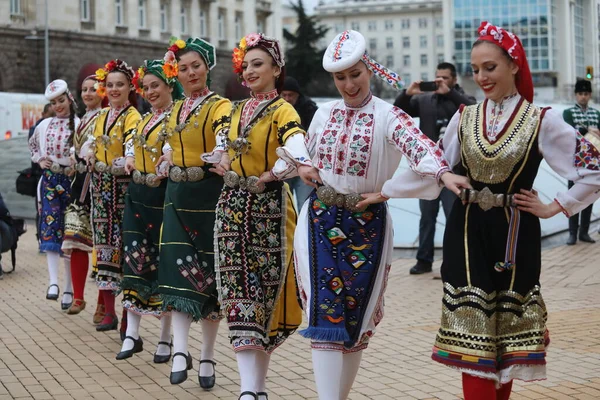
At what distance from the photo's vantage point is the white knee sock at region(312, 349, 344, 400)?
219 inches

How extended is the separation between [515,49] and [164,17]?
59675 mm

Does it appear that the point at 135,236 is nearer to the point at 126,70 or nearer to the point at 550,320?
the point at 126,70

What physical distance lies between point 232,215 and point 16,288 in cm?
639

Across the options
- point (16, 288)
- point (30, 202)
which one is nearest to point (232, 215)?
point (16, 288)

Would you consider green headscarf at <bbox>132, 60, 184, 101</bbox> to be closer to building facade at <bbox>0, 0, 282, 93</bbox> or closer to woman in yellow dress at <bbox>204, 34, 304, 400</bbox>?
woman in yellow dress at <bbox>204, 34, 304, 400</bbox>

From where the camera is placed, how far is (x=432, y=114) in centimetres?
1141

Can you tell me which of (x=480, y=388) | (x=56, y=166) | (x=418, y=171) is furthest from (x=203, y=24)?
(x=480, y=388)

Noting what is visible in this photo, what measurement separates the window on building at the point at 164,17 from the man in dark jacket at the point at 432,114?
52.3m

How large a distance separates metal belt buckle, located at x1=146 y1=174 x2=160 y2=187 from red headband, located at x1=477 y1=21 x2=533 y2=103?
302 centimetres

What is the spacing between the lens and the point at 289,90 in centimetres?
1035

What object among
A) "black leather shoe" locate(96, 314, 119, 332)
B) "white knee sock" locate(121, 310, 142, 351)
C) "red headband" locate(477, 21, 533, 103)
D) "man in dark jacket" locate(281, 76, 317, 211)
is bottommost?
"black leather shoe" locate(96, 314, 119, 332)

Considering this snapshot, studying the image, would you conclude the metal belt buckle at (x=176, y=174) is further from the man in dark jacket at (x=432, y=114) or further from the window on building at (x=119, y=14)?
the window on building at (x=119, y=14)

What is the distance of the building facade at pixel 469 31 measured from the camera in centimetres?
11419

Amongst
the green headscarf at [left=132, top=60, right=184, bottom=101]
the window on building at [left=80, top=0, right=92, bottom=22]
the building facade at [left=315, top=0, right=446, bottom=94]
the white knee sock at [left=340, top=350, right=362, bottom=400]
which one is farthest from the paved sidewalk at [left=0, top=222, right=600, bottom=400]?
the building facade at [left=315, top=0, right=446, bottom=94]
